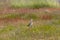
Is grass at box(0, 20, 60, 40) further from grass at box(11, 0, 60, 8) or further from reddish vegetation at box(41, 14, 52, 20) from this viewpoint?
grass at box(11, 0, 60, 8)

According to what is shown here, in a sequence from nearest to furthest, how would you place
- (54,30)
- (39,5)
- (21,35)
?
(21,35)
(54,30)
(39,5)

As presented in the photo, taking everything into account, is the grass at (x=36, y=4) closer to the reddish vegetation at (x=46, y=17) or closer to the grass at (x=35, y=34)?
the reddish vegetation at (x=46, y=17)

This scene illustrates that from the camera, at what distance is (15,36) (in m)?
14.7

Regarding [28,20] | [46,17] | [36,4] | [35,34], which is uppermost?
[35,34]

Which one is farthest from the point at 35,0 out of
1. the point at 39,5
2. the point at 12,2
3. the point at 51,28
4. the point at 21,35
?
the point at 21,35

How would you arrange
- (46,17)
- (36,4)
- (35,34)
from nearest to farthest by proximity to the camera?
(35,34), (46,17), (36,4)

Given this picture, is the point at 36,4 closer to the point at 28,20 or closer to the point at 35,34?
the point at 28,20

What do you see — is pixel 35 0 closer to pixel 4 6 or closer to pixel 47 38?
pixel 4 6

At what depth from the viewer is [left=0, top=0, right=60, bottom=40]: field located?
49.1 ft

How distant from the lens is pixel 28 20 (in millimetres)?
24734

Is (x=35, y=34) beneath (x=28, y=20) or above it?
above

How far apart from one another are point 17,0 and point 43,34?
23872 mm

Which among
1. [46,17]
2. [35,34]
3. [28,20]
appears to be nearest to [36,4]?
[46,17]

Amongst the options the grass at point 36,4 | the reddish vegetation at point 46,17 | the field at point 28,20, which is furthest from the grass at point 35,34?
the grass at point 36,4
